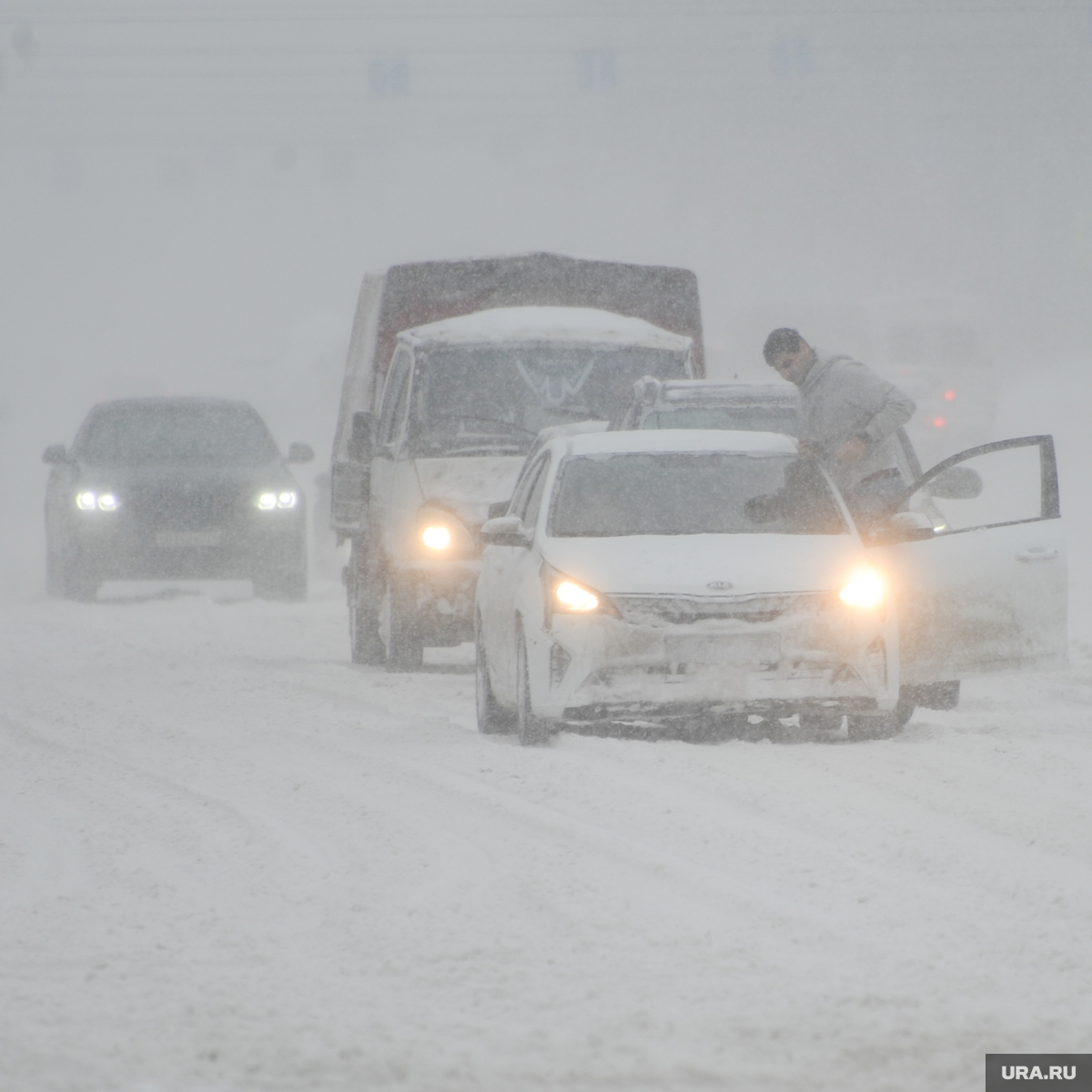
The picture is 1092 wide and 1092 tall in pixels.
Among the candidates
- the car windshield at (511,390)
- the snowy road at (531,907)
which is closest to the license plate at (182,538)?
the car windshield at (511,390)

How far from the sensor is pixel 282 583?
18.0 metres

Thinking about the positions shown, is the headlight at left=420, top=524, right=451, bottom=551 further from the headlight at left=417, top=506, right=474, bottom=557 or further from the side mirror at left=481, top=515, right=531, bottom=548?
the side mirror at left=481, top=515, right=531, bottom=548

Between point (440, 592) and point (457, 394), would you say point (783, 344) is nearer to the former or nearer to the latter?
point (440, 592)

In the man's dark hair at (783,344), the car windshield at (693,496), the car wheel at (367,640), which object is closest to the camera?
the car windshield at (693,496)

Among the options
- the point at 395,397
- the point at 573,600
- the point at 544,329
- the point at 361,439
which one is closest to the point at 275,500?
the point at 395,397

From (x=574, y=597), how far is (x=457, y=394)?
4.86 metres

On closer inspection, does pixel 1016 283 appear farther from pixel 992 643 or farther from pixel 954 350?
pixel 992 643

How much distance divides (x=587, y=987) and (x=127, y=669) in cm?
810

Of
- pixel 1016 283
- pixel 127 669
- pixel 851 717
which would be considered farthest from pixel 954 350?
pixel 1016 283

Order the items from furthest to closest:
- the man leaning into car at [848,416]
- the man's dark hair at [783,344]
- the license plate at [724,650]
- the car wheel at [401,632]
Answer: the car wheel at [401,632], the man's dark hair at [783,344], the man leaning into car at [848,416], the license plate at [724,650]

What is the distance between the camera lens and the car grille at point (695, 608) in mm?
8383

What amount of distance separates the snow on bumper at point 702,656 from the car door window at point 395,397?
4991 millimetres

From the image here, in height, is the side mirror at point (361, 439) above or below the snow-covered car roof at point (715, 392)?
below

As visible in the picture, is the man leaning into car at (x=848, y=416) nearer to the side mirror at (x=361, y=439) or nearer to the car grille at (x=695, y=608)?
the car grille at (x=695, y=608)
